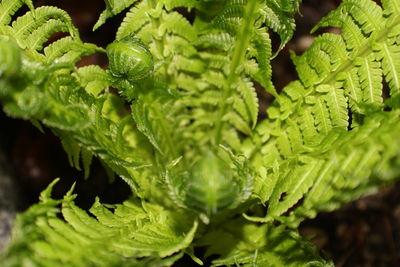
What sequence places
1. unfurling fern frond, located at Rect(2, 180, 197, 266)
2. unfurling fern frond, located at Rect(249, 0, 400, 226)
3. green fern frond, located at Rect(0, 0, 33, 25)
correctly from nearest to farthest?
unfurling fern frond, located at Rect(2, 180, 197, 266) → unfurling fern frond, located at Rect(249, 0, 400, 226) → green fern frond, located at Rect(0, 0, 33, 25)

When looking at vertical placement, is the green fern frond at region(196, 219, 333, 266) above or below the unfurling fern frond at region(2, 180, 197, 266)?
below

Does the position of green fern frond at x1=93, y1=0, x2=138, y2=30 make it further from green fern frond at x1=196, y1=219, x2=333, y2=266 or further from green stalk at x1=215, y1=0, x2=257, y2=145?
green fern frond at x1=196, y1=219, x2=333, y2=266

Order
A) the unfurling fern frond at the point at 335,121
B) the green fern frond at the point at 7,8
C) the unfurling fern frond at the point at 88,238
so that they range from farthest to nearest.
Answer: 1. the green fern frond at the point at 7,8
2. the unfurling fern frond at the point at 335,121
3. the unfurling fern frond at the point at 88,238

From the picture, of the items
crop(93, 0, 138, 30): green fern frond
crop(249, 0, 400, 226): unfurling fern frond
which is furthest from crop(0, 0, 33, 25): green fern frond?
crop(249, 0, 400, 226): unfurling fern frond

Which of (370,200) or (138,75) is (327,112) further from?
(370,200)

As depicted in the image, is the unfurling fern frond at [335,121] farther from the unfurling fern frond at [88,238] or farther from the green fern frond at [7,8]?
the green fern frond at [7,8]

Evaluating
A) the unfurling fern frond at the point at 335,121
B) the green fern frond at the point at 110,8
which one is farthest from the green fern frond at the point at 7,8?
the unfurling fern frond at the point at 335,121

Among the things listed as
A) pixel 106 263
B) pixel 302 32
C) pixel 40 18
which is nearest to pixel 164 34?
pixel 40 18

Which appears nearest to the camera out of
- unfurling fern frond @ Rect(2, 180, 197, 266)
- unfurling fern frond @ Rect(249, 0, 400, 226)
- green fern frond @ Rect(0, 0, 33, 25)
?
unfurling fern frond @ Rect(2, 180, 197, 266)

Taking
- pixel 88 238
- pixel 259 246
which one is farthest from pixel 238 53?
pixel 88 238
